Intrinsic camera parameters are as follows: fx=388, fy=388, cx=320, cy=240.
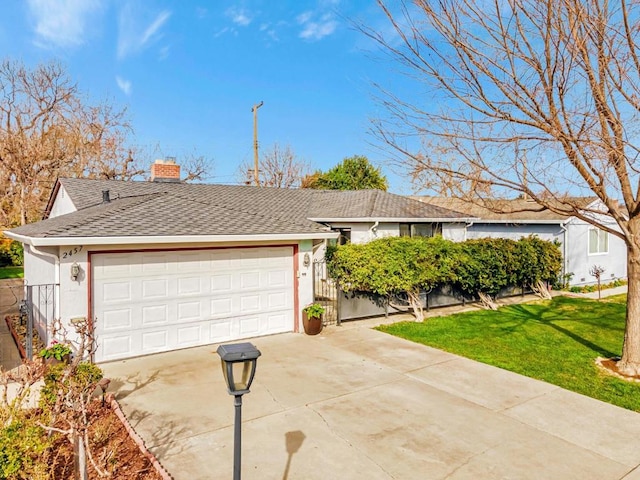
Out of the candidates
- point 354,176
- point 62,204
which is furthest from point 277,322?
point 354,176

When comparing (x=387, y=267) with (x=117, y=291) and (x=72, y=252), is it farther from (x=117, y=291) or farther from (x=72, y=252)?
(x=72, y=252)

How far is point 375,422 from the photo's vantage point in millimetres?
5355

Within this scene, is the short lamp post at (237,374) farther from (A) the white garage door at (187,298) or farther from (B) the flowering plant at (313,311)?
(B) the flowering plant at (313,311)

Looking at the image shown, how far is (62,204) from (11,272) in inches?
572

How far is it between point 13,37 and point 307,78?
16565 mm

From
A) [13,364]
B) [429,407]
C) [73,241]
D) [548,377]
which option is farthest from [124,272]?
[548,377]

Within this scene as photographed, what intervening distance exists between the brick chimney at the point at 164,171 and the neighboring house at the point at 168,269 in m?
2.71

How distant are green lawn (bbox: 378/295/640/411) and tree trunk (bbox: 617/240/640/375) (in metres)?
0.47

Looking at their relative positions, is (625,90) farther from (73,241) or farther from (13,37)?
(13,37)

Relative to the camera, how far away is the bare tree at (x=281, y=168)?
34531 millimetres

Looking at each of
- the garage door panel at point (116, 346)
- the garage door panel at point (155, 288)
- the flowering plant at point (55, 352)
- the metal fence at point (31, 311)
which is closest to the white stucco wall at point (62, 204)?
the metal fence at point (31, 311)

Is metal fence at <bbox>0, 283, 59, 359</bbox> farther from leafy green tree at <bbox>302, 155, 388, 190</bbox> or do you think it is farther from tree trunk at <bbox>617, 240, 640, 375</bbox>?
leafy green tree at <bbox>302, 155, 388, 190</bbox>

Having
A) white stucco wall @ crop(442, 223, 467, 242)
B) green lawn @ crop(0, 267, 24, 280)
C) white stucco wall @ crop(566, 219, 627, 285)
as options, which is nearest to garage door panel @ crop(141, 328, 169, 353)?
white stucco wall @ crop(442, 223, 467, 242)

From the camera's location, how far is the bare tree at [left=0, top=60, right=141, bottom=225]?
25531 mm
